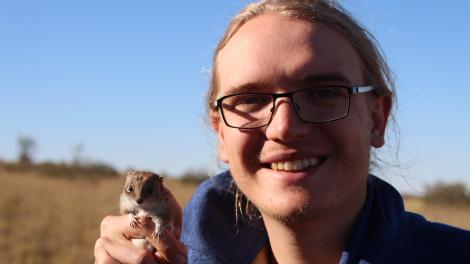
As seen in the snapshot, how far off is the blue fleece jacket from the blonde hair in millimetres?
750

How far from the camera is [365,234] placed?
3.44 m

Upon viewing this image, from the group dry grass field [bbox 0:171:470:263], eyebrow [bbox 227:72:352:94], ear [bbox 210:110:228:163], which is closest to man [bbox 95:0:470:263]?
eyebrow [bbox 227:72:352:94]

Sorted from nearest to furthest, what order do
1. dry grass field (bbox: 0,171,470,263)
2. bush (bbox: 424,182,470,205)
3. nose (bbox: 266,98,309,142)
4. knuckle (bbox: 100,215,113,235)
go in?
nose (bbox: 266,98,309,142), knuckle (bbox: 100,215,113,235), dry grass field (bbox: 0,171,470,263), bush (bbox: 424,182,470,205)

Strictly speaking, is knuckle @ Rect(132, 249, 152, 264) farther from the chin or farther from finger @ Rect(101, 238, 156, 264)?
the chin

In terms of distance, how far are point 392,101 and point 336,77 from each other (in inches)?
36.8

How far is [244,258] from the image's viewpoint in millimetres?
4027

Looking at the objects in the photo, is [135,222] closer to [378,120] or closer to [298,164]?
[298,164]

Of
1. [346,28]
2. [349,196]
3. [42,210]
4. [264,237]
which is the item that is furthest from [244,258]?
[42,210]

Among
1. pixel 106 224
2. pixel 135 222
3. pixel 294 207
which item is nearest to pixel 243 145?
pixel 294 207

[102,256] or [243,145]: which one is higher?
[243,145]

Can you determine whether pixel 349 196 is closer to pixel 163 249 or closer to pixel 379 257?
pixel 379 257

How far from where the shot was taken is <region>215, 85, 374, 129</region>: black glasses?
3.11 m

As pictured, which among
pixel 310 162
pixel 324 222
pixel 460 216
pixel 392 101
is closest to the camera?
pixel 310 162

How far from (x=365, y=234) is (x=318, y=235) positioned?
30 centimetres
